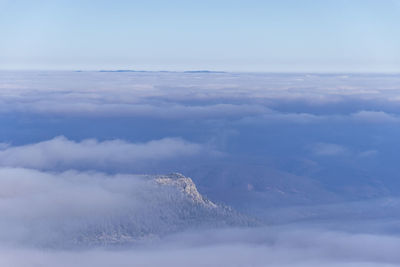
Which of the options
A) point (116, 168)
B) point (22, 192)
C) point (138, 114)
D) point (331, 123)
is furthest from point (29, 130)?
point (22, 192)

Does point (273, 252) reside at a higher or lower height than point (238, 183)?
higher

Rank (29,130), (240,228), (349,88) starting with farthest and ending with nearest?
(349,88)
(29,130)
(240,228)

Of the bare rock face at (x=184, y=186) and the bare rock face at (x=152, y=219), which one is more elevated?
the bare rock face at (x=184, y=186)

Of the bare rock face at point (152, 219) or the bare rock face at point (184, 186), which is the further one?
the bare rock face at point (184, 186)

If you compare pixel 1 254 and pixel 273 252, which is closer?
pixel 1 254

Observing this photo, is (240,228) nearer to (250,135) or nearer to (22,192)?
(22,192)

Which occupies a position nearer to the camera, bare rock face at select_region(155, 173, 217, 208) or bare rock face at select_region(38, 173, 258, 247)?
bare rock face at select_region(38, 173, 258, 247)

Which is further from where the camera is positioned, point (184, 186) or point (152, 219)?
point (184, 186)

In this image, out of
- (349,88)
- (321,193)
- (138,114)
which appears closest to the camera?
(321,193)

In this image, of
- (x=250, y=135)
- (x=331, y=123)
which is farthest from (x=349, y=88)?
(x=250, y=135)

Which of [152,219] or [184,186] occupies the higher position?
[184,186]

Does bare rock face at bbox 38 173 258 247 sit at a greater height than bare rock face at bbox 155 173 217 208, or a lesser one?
lesser
